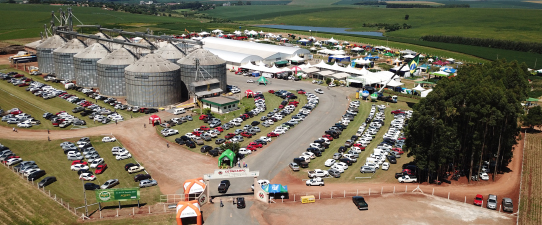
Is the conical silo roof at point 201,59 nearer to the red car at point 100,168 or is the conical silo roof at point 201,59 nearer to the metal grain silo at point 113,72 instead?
the metal grain silo at point 113,72

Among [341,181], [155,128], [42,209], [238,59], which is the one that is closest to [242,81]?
[238,59]

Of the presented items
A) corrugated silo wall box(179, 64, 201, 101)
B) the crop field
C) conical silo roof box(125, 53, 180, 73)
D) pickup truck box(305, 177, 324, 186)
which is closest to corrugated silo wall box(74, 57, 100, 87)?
conical silo roof box(125, 53, 180, 73)

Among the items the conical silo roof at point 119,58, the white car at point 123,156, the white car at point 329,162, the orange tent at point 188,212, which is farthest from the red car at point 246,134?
the conical silo roof at point 119,58

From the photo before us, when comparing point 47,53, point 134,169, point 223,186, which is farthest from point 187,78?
point 223,186

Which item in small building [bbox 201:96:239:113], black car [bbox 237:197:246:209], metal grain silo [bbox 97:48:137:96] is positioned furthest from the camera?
metal grain silo [bbox 97:48:137:96]

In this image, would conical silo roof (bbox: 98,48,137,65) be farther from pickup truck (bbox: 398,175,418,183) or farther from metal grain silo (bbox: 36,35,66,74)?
pickup truck (bbox: 398,175,418,183)

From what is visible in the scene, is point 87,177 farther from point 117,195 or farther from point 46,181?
point 117,195
